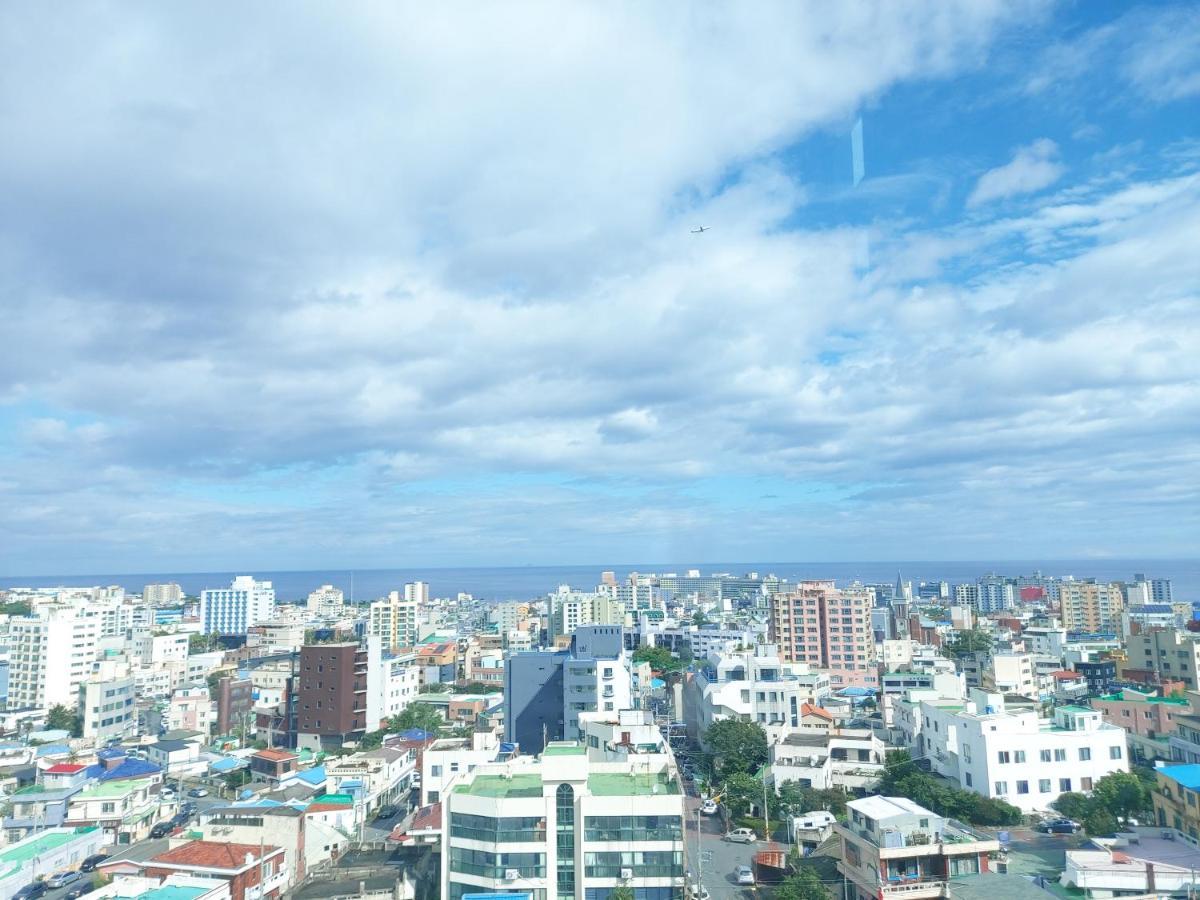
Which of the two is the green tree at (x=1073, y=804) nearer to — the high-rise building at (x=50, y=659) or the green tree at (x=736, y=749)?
the green tree at (x=736, y=749)

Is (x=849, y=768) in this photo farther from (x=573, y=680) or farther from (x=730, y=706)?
(x=573, y=680)

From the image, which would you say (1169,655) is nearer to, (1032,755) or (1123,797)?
(1032,755)

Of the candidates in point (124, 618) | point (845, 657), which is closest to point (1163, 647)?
point (845, 657)

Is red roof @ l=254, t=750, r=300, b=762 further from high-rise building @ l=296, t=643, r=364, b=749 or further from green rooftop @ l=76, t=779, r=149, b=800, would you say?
high-rise building @ l=296, t=643, r=364, b=749

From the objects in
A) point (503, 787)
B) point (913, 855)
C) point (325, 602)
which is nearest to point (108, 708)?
point (503, 787)

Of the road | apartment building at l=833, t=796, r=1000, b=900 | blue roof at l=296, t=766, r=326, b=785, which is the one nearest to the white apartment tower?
blue roof at l=296, t=766, r=326, b=785

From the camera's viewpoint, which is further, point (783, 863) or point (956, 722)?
point (956, 722)
